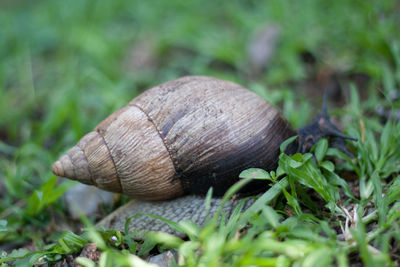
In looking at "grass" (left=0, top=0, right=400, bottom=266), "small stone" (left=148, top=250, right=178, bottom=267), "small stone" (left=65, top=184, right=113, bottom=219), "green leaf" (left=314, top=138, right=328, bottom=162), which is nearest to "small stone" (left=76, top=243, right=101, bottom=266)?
"grass" (left=0, top=0, right=400, bottom=266)

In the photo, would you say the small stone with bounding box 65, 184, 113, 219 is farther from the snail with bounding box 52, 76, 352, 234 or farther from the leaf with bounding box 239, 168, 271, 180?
the leaf with bounding box 239, 168, 271, 180

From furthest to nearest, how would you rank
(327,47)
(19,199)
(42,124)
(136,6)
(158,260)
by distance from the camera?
(136,6) < (327,47) < (42,124) < (19,199) < (158,260)

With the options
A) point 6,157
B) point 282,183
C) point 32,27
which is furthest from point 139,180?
point 32,27

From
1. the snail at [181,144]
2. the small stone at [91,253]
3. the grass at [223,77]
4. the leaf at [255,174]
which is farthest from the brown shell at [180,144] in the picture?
the small stone at [91,253]

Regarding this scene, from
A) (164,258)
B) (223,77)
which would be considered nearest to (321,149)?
(164,258)

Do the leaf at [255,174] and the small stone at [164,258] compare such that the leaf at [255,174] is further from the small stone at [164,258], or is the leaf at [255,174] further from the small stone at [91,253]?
the small stone at [91,253]

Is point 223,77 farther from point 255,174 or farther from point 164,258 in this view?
point 164,258

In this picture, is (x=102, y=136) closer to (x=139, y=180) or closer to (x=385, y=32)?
(x=139, y=180)
